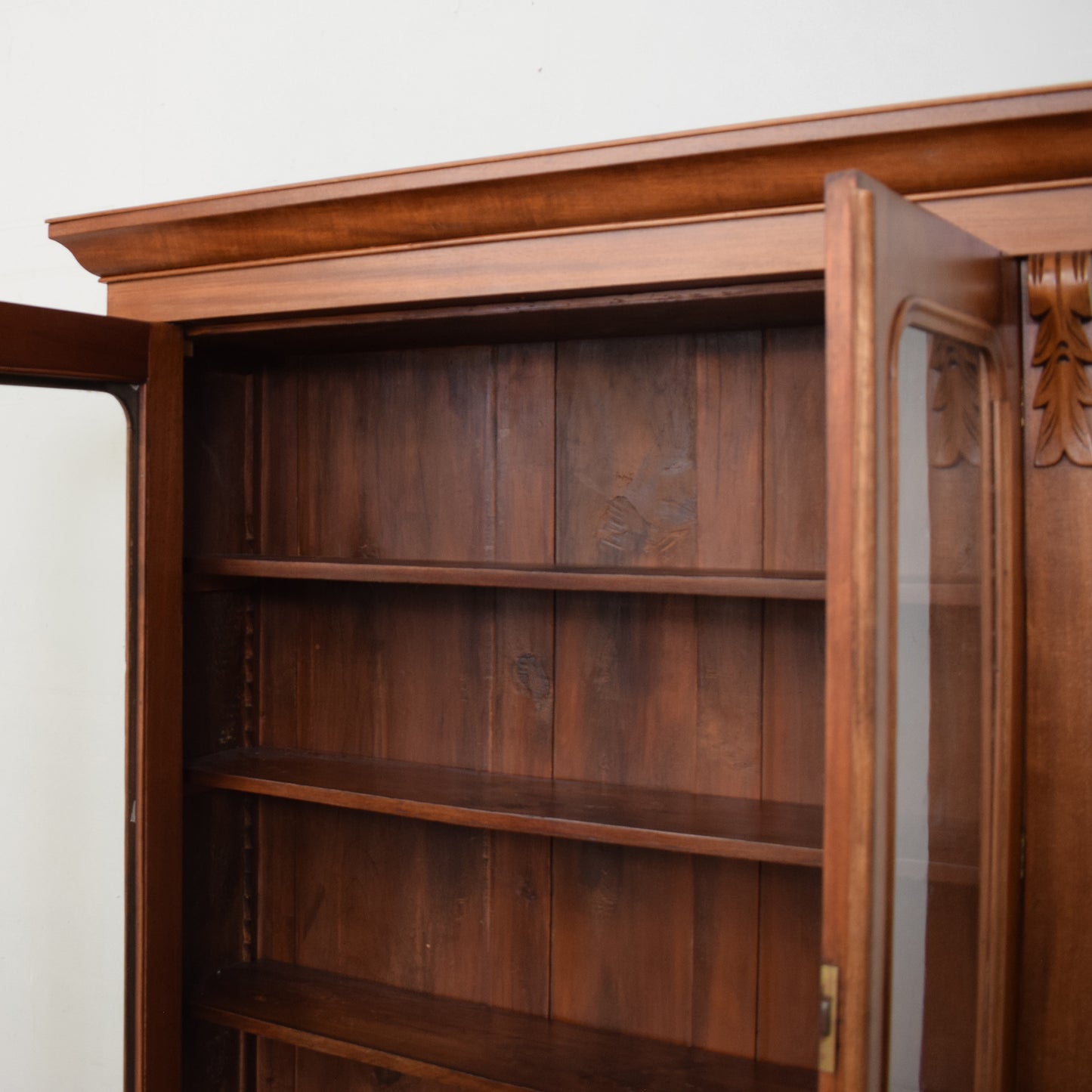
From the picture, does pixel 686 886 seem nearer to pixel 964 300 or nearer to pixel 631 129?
pixel 964 300

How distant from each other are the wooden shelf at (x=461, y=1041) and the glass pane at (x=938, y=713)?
503 millimetres

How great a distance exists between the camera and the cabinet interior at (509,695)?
1.54 metres

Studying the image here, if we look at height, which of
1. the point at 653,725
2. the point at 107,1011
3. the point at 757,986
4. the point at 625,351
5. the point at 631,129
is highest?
the point at 631,129

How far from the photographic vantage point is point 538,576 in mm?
1461

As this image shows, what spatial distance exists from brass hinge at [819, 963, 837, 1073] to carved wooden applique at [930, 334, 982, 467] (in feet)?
1.43

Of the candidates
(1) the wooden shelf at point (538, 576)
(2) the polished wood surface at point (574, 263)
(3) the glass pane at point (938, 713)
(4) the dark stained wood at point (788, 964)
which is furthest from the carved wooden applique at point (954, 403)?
(4) the dark stained wood at point (788, 964)

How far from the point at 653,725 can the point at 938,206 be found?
0.81 metres

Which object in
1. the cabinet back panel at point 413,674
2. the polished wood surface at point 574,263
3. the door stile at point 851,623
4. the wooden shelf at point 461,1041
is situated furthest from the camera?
the cabinet back panel at point 413,674

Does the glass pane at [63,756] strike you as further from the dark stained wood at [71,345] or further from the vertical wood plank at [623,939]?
the vertical wood plank at [623,939]

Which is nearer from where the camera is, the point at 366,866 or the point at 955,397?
the point at 955,397

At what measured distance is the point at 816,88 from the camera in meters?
1.61

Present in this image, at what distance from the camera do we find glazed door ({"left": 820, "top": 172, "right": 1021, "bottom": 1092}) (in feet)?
2.85

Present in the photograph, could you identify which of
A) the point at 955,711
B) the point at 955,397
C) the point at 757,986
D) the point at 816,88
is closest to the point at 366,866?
the point at 757,986

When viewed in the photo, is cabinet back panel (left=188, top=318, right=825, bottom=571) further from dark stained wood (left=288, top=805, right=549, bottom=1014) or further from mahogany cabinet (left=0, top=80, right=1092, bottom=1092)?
dark stained wood (left=288, top=805, right=549, bottom=1014)
